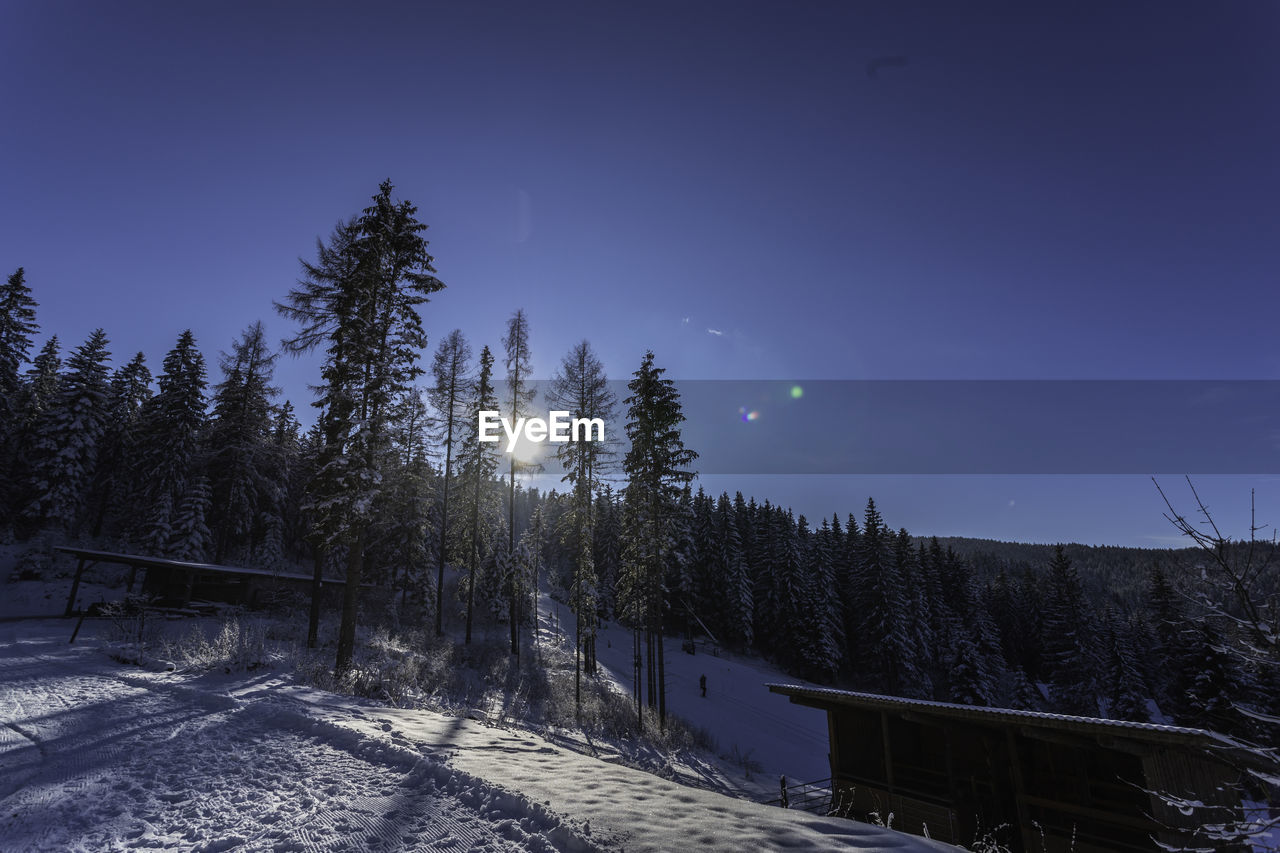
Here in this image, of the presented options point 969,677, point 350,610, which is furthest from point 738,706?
point 350,610

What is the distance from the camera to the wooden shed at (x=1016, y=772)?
10828 mm

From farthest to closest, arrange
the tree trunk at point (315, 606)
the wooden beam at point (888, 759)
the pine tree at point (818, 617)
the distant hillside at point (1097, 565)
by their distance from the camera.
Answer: the distant hillside at point (1097, 565)
the pine tree at point (818, 617)
the tree trunk at point (315, 606)
the wooden beam at point (888, 759)

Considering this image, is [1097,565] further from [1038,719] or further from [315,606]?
[315,606]

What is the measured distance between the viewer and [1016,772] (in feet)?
42.9

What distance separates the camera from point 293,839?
15.1 ft

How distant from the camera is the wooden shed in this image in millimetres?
10828

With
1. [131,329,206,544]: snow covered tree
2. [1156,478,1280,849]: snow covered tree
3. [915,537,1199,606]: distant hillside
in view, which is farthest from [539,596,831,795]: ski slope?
[915,537,1199,606]: distant hillside

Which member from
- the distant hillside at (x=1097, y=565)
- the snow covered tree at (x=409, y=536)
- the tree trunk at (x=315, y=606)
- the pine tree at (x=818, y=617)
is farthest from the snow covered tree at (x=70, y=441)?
the distant hillside at (x=1097, y=565)

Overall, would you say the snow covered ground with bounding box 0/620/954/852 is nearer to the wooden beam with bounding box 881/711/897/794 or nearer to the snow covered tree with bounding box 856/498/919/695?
the wooden beam with bounding box 881/711/897/794

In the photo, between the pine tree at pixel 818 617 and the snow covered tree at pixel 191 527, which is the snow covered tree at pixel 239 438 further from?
the pine tree at pixel 818 617

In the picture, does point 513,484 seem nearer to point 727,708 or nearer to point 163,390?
point 727,708

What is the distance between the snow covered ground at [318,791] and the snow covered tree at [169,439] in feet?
111

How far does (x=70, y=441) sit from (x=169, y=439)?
5514 millimetres

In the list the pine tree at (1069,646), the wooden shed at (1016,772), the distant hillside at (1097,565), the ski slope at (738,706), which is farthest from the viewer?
the distant hillside at (1097,565)
